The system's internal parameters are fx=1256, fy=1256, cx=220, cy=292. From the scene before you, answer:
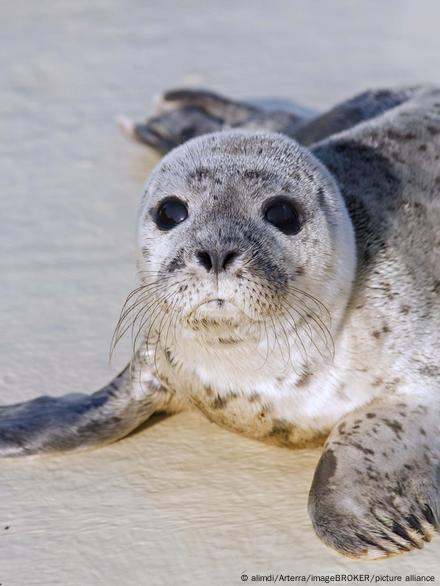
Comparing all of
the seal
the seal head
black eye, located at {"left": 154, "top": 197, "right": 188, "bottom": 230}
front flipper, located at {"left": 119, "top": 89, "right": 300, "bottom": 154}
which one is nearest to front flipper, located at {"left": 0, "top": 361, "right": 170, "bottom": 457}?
the seal

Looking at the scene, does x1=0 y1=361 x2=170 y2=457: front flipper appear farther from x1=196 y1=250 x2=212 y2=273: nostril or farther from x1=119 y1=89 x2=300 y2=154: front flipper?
x1=119 y1=89 x2=300 y2=154: front flipper

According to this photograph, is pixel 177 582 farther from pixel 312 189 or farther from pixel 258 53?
pixel 258 53

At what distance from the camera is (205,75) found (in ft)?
24.1

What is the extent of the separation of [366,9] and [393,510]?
5.84 m

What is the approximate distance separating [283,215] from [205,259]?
0.35 metres

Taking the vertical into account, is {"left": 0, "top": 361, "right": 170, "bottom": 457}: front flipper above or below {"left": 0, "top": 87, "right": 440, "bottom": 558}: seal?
below

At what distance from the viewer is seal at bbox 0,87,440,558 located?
3277mm

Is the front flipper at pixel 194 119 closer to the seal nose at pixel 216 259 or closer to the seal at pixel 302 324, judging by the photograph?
the seal at pixel 302 324

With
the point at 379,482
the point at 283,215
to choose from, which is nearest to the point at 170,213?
the point at 283,215

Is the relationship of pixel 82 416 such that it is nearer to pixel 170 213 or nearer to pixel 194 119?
pixel 170 213

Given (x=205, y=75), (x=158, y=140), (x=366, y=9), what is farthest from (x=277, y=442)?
(x=366, y=9)

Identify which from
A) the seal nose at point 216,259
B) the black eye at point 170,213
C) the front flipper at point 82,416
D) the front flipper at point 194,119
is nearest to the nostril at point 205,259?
the seal nose at point 216,259

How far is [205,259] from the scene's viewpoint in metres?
3.21

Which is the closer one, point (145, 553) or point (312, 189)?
point (145, 553)
